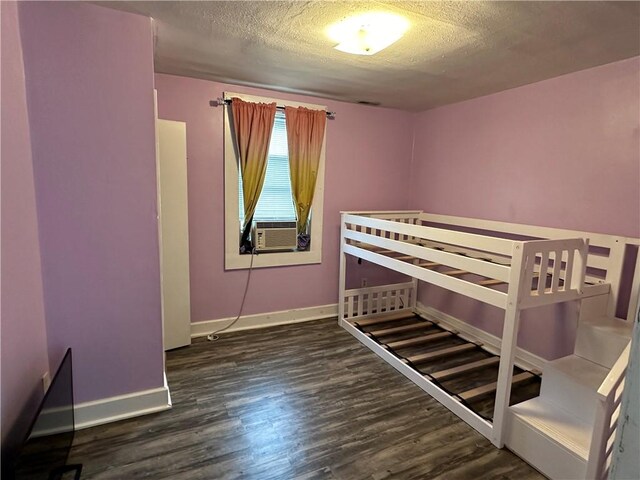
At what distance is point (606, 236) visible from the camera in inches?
88.5

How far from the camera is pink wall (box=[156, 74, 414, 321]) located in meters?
2.96

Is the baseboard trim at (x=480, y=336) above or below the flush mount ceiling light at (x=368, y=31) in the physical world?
below

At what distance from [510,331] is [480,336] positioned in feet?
4.70

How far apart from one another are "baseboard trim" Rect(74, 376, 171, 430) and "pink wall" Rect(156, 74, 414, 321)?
1.05 meters

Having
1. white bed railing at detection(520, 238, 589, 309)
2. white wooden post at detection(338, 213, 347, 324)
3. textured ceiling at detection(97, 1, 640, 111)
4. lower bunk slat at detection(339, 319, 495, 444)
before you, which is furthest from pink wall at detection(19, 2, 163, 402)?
white bed railing at detection(520, 238, 589, 309)

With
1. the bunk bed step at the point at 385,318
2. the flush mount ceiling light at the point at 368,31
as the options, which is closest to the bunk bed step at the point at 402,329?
the bunk bed step at the point at 385,318

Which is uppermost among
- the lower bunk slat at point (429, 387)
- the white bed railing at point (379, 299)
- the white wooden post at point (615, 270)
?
the white wooden post at point (615, 270)

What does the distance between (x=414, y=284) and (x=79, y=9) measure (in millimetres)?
3496

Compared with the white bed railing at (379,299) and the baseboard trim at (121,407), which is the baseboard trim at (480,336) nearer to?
the white bed railing at (379,299)

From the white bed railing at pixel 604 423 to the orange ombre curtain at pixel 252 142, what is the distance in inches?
104

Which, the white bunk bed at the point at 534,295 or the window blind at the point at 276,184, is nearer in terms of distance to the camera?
the white bunk bed at the point at 534,295

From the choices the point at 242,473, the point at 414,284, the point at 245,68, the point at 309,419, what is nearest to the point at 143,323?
the point at 242,473

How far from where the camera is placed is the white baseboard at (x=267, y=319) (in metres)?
3.21

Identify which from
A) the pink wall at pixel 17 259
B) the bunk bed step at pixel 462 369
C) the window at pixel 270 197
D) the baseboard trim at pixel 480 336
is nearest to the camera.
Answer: the pink wall at pixel 17 259
